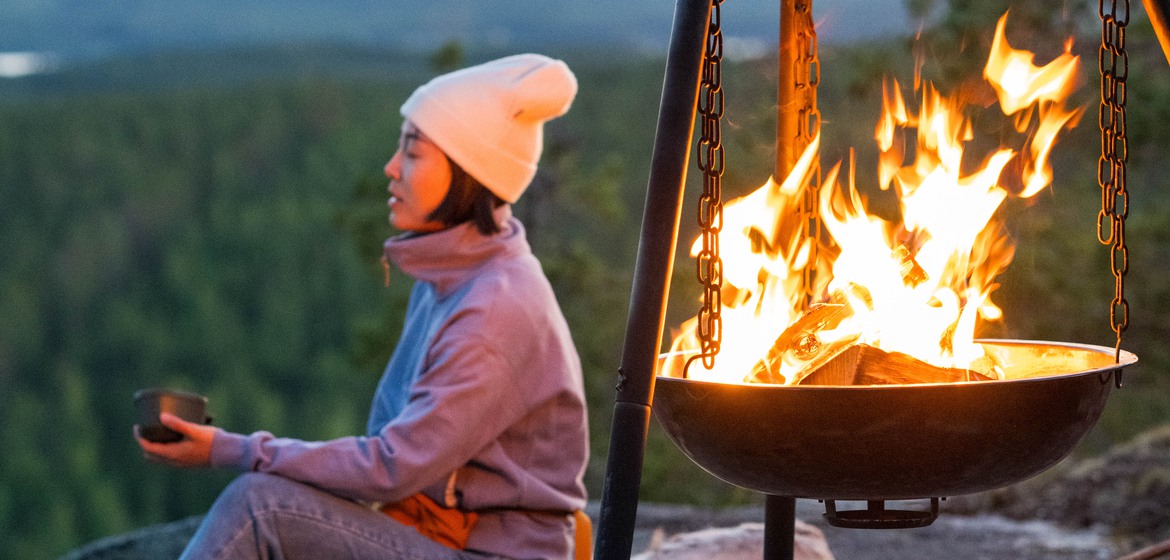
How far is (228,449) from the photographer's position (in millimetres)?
2137

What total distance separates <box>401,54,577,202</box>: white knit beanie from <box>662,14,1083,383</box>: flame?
0.41 m

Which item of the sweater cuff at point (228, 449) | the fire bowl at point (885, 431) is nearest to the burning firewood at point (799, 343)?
the fire bowl at point (885, 431)

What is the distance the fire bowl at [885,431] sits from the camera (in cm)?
172

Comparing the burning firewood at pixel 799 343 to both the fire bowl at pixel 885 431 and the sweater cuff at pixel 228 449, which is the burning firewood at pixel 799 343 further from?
the sweater cuff at pixel 228 449

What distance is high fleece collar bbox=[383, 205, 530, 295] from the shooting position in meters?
2.29

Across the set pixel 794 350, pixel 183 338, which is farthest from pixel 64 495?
pixel 794 350

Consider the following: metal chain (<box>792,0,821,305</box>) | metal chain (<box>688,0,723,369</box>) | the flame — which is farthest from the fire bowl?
metal chain (<box>792,0,821,305</box>)

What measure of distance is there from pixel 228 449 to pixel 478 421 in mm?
427

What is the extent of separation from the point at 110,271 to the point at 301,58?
39.4ft

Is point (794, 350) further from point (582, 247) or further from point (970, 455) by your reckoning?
point (582, 247)

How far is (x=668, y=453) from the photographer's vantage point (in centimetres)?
1258

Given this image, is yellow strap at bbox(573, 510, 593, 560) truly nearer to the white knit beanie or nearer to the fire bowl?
the fire bowl

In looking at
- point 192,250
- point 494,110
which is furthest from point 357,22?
point 494,110

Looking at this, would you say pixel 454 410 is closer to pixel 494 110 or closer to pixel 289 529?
pixel 289 529
